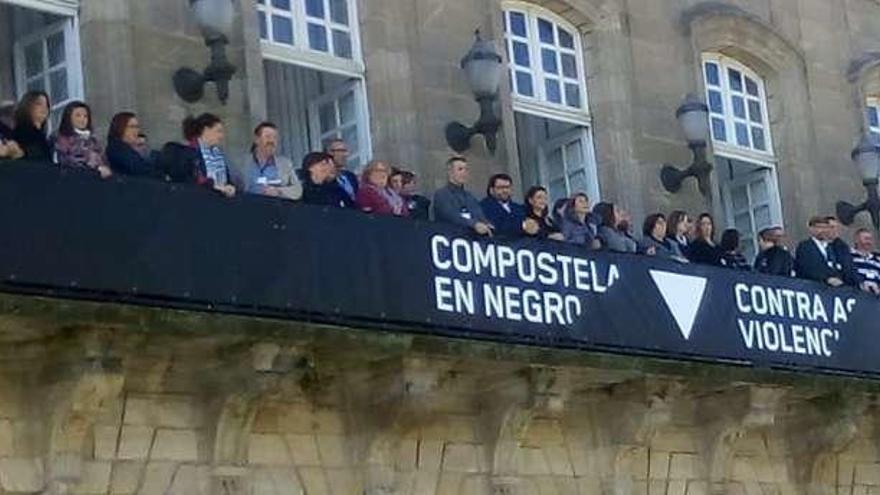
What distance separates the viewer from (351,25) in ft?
49.3

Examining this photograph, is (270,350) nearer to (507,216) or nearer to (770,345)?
(507,216)

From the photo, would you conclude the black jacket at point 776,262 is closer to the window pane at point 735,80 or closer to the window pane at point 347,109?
the window pane at point 735,80

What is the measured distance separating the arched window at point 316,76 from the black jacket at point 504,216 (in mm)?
1718

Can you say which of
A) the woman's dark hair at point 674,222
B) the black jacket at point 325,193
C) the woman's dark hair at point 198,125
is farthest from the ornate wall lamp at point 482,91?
the woman's dark hair at point 198,125

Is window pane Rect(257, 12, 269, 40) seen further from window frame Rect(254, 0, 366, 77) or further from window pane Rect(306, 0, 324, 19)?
window pane Rect(306, 0, 324, 19)

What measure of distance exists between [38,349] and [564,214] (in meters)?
4.62

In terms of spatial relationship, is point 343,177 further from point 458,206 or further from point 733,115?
point 733,115

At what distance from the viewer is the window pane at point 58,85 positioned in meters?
13.3

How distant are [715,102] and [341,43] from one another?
473 centimetres

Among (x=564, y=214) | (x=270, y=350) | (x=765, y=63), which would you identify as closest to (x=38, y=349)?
(x=270, y=350)

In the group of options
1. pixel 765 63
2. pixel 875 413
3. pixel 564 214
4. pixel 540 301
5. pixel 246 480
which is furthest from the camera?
pixel 765 63

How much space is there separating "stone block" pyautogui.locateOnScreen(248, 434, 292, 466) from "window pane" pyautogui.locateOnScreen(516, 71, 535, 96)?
5.02 m

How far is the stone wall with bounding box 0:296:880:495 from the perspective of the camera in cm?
1122

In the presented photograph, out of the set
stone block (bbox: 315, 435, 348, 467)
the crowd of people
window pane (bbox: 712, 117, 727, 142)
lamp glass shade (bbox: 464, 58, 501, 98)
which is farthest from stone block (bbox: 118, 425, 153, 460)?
window pane (bbox: 712, 117, 727, 142)
